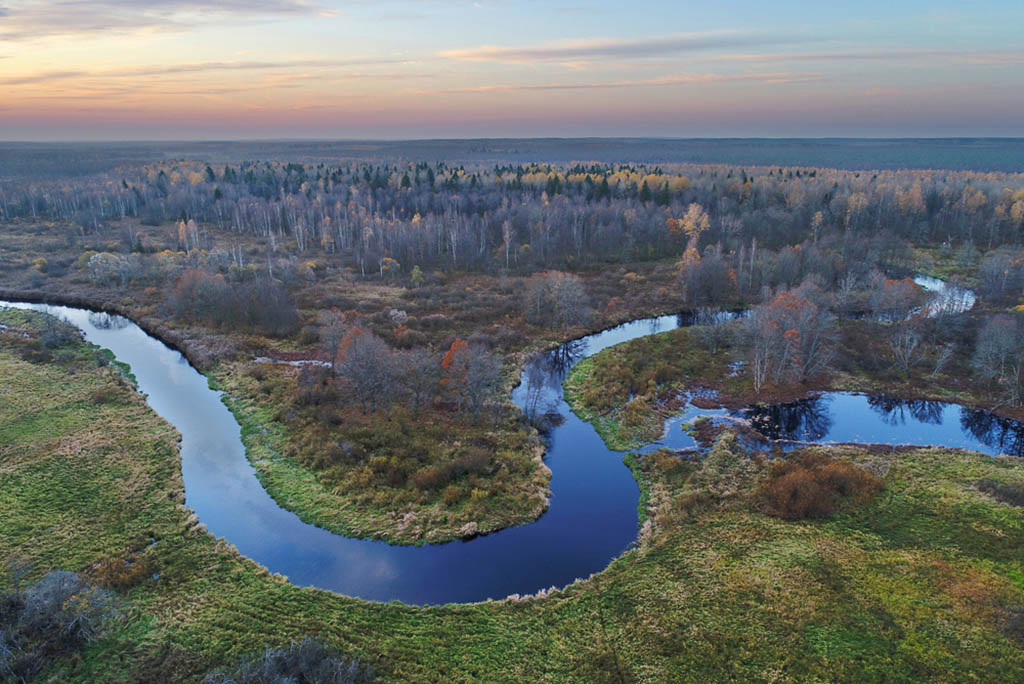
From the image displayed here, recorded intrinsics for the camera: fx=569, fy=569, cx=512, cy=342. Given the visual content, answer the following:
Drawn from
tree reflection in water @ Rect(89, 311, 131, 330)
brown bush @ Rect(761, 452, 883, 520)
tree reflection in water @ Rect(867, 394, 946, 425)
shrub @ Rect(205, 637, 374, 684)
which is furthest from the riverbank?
tree reflection in water @ Rect(89, 311, 131, 330)

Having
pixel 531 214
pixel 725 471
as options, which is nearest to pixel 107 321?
pixel 531 214

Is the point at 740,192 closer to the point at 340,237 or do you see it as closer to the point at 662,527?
the point at 340,237

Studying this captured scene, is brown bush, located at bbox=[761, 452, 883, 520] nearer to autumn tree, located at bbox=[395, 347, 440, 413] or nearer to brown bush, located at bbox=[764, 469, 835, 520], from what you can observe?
brown bush, located at bbox=[764, 469, 835, 520]

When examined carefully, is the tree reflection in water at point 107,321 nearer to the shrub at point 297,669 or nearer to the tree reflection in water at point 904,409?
the shrub at point 297,669


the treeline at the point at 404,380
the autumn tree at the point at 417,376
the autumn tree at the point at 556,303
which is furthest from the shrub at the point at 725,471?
the autumn tree at the point at 556,303

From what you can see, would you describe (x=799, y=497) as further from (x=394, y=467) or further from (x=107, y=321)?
(x=107, y=321)

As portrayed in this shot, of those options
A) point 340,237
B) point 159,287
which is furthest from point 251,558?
point 340,237
